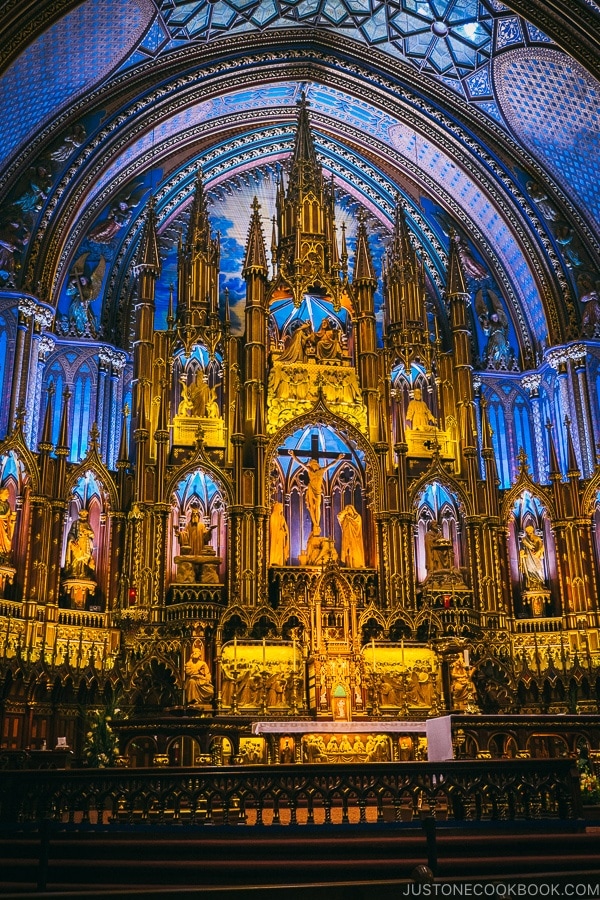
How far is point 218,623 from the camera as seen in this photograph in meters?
22.3

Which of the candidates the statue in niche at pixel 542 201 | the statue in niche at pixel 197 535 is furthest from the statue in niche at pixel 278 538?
the statue in niche at pixel 542 201

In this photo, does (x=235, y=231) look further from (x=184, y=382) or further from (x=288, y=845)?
(x=288, y=845)

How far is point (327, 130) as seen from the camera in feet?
103

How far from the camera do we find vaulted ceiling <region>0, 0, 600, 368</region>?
83.1 ft

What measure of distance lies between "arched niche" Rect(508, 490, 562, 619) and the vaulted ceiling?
5.54 meters

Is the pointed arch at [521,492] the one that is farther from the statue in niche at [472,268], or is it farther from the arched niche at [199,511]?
the statue in niche at [472,268]

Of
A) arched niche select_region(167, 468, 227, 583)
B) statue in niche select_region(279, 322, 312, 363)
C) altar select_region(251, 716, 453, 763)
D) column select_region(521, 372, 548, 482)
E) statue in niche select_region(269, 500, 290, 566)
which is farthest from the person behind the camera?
column select_region(521, 372, 548, 482)

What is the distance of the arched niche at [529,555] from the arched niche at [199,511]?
7.86m

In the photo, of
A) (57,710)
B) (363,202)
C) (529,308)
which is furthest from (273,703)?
(363,202)

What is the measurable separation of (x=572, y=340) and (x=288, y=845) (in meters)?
20.7

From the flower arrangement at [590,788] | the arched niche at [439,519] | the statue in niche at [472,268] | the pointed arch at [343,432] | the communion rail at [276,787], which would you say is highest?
the statue in niche at [472,268]

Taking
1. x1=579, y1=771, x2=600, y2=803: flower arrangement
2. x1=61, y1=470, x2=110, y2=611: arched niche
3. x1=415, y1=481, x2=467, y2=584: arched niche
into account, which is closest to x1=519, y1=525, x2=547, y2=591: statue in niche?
x1=415, y1=481, x2=467, y2=584: arched niche

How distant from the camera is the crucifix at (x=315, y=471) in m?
24.9

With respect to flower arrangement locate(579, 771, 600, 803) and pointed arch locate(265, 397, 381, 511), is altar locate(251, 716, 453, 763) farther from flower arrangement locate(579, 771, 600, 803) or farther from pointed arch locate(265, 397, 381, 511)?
pointed arch locate(265, 397, 381, 511)
